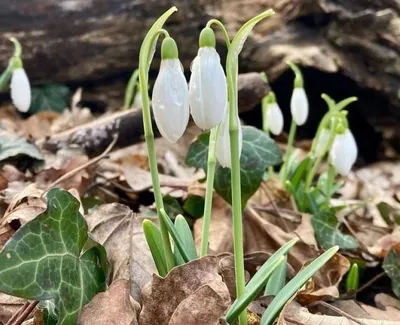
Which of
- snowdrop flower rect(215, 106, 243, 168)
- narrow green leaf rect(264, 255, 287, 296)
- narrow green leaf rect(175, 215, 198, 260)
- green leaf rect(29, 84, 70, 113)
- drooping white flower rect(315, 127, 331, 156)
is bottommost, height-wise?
green leaf rect(29, 84, 70, 113)

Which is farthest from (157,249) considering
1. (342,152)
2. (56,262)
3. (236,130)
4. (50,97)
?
(50,97)

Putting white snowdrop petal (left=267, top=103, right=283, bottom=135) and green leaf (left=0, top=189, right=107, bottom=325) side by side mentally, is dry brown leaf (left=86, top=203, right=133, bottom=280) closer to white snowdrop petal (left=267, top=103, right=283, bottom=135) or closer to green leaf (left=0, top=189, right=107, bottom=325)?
green leaf (left=0, top=189, right=107, bottom=325)

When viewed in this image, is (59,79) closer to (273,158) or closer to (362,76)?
(362,76)

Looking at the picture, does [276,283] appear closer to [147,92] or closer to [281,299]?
[281,299]

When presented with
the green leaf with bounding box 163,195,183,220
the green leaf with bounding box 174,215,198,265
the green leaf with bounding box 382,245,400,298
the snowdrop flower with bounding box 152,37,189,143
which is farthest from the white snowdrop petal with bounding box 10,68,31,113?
the green leaf with bounding box 382,245,400,298

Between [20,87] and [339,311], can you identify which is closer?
[339,311]

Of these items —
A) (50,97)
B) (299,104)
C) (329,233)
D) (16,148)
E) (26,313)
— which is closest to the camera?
(26,313)

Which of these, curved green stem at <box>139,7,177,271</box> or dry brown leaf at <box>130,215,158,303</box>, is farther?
dry brown leaf at <box>130,215,158,303</box>
